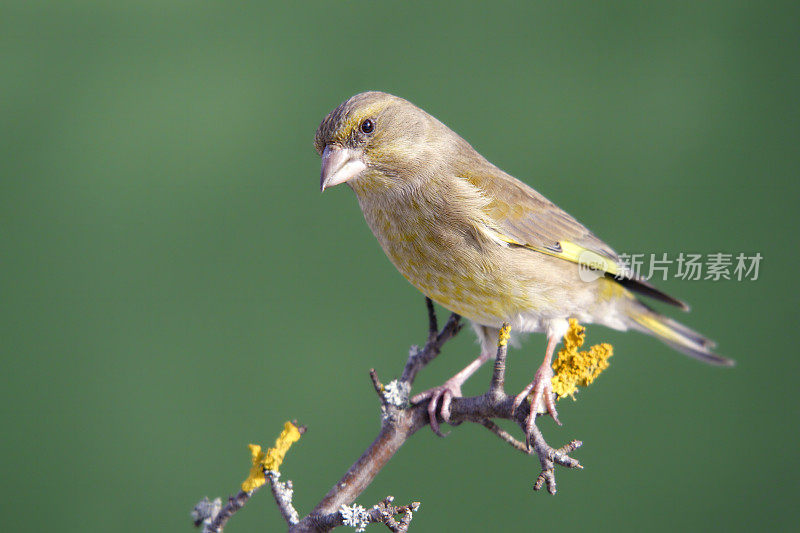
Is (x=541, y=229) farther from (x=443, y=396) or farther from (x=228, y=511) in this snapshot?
(x=228, y=511)

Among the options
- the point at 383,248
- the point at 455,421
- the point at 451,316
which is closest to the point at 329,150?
the point at 383,248

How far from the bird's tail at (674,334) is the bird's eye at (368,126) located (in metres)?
1.26

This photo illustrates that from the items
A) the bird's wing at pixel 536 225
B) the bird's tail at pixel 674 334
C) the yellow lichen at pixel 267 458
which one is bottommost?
the yellow lichen at pixel 267 458

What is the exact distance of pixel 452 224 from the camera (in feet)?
6.36

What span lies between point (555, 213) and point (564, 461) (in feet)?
3.58

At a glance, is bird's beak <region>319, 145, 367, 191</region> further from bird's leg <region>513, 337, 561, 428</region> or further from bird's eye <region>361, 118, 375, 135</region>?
bird's leg <region>513, 337, 561, 428</region>

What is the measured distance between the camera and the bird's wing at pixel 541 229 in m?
2.05

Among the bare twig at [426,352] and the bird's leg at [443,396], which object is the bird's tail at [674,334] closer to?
the bird's leg at [443,396]

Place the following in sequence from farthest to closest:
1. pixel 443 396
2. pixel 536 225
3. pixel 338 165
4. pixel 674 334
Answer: pixel 674 334
pixel 536 225
pixel 443 396
pixel 338 165

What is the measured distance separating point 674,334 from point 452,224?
1.18 metres

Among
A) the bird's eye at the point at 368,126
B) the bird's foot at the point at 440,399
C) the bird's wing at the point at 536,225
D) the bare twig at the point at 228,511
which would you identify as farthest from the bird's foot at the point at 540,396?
the bird's eye at the point at 368,126

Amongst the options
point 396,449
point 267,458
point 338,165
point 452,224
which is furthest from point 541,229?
point 267,458

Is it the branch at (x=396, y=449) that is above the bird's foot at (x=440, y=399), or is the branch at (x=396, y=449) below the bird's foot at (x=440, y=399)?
below

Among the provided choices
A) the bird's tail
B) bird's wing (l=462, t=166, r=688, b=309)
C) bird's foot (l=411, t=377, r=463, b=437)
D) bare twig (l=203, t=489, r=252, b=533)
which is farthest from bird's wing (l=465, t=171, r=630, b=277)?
bare twig (l=203, t=489, r=252, b=533)
